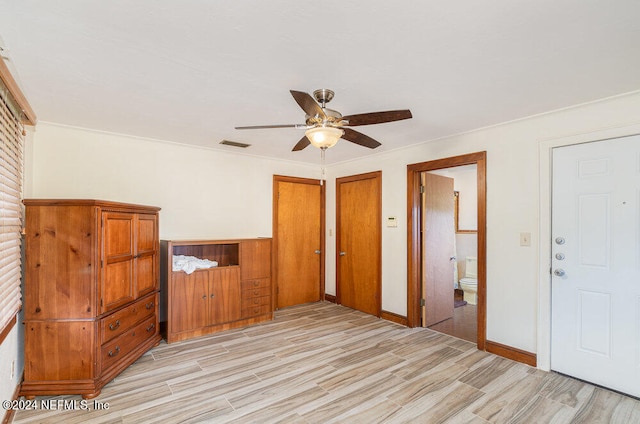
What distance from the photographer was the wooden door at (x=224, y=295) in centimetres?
372

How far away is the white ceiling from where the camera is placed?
4.85ft

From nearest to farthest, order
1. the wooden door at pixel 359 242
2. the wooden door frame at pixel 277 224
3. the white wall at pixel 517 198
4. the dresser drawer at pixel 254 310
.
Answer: the white wall at pixel 517 198 → the dresser drawer at pixel 254 310 → the wooden door at pixel 359 242 → the wooden door frame at pixel 277 224

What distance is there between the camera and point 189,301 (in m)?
3.55

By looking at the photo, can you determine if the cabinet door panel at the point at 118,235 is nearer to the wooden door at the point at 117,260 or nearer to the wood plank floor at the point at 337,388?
the wooden door at the point at 117,260

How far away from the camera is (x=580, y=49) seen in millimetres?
1793

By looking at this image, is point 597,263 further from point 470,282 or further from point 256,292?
point 256,292

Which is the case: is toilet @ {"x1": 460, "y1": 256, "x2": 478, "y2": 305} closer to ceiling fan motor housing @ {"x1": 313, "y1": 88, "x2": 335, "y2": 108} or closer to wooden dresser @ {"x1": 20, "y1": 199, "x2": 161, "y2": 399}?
ceiling fan motor housing @ {"x1": 313, "y1": 88, "x2": 335, "y2": 108}

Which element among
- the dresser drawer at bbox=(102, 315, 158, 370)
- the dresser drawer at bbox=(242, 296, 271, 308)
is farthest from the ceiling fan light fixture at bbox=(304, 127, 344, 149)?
the dresser drawer at bbox=(242, 296, 271, 308)

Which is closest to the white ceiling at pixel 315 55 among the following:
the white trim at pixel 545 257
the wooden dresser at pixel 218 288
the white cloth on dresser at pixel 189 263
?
the white trim at pixel 545 257

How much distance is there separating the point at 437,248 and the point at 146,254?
3537 millimetres

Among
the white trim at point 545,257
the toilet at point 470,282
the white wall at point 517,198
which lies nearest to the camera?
the white wall at point 517,198

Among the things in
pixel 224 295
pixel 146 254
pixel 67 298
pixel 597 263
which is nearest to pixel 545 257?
pixel 597 263

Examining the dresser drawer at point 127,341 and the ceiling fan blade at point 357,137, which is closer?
the ceiling fan blade at point 357,137

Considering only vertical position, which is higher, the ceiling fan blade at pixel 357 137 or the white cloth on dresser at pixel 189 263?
the ceiling fan blade at pixel 357 137
